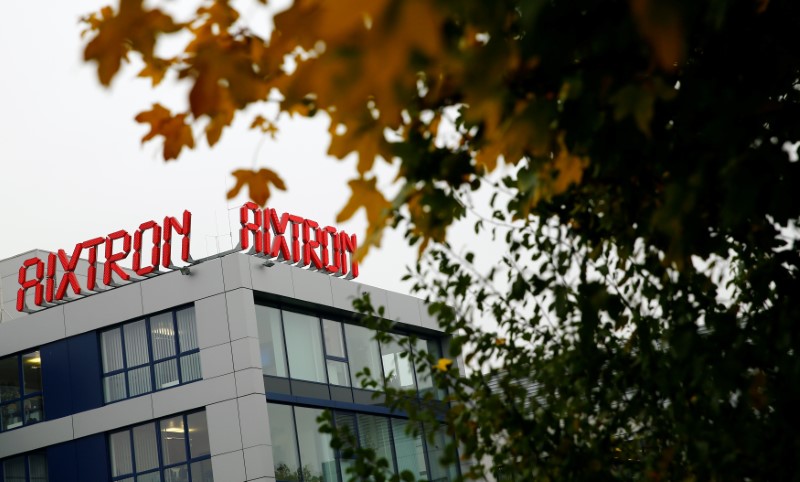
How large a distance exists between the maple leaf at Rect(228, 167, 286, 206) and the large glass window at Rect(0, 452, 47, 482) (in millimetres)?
24878

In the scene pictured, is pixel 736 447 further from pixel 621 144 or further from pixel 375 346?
pixel 375 346

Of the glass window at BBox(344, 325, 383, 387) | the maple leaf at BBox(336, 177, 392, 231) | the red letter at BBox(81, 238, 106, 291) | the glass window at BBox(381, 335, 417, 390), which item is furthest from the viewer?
the glass window at BBox(381, 335, 417, 390)

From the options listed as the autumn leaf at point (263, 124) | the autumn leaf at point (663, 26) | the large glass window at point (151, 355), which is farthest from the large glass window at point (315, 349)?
the autumn leaf at point (663, 26)

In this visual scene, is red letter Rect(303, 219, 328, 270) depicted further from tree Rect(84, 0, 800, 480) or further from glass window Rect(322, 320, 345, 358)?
tree Rect(84, 0, 800, 480)

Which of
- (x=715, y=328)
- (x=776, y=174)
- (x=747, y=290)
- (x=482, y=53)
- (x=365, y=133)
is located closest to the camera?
(x=482, y=53)

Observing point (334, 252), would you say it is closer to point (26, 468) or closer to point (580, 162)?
point (26, 468)

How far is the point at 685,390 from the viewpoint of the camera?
13.4ft

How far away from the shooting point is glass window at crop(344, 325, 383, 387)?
89.7ft

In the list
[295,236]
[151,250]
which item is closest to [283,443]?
[295,236]

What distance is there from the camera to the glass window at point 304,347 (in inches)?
1009

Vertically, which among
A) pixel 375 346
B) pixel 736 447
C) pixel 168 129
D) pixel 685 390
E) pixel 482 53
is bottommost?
pixel 736 447

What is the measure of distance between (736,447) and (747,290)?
1.61 meters

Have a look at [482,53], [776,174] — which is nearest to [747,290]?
[776,174]

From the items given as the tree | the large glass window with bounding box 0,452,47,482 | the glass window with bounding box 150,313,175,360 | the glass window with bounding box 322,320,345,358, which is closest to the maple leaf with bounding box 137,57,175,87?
the tree
